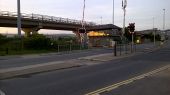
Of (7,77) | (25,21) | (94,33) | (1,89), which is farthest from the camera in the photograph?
(94,33)

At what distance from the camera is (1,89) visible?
13398 mm

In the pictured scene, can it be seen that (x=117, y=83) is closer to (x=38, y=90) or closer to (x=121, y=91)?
(x=121, y=91)

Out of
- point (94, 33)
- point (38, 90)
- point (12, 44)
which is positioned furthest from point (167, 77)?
point (94, 33)

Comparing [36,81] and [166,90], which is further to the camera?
[36,81]

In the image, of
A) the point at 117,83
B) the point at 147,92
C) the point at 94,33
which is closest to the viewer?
the point at 147,92

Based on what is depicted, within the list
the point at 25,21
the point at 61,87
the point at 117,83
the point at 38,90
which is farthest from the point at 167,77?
the point at 25,21

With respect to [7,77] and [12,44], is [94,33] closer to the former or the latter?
[12,44]

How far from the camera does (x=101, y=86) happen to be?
1403 cm

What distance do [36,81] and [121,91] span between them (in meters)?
4.55

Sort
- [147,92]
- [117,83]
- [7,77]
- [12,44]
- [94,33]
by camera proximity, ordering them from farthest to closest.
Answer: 1. [94,33]
2. [12,44]
3. [7,77]
4. [117,83]
5. [147,92]

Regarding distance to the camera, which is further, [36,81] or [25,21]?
[25,21]

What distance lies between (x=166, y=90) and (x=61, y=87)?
401cm

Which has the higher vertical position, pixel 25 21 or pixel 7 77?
pixel 25 21

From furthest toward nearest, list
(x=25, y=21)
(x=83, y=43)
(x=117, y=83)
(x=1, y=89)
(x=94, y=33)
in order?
(x=94, y=33) < (x=25, y=21) < (x=83, y=43) < (x=117, y=83) < (x=1, y=89)
